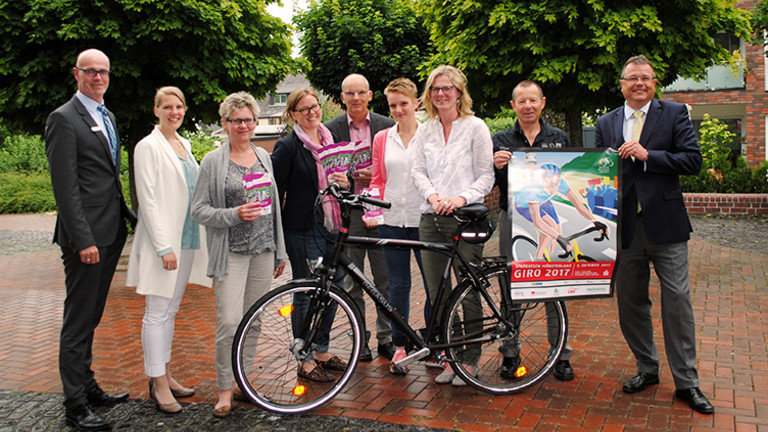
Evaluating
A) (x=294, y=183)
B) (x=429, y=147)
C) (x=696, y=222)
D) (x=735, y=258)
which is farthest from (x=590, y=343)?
(x=696, y=222)

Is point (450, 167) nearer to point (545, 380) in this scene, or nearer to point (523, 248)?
point (523, 248)

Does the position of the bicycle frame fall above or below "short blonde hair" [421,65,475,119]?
below

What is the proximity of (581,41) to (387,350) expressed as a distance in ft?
16.0

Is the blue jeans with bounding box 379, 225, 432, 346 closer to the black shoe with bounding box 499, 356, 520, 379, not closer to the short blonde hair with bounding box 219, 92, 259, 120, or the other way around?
the black shoe with bounding box 499, 356, 520, 379

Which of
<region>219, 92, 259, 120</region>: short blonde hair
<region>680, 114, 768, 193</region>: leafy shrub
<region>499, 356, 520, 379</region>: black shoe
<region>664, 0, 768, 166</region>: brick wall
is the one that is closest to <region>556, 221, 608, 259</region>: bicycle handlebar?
<region>499, 356, 520, 379</region>: black shoe

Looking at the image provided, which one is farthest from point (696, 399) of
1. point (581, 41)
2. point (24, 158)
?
point (24, 158)

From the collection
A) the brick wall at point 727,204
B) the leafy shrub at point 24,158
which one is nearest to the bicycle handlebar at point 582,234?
the brick wall at point 727,204

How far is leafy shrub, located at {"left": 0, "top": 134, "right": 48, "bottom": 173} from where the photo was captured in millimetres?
30359

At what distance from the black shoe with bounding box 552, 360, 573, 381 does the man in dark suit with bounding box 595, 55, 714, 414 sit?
1.30 ft

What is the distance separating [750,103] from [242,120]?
22.9 metres

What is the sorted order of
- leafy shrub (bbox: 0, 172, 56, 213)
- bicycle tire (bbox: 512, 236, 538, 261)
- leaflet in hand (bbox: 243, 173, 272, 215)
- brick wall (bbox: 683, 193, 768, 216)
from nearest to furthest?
1. leaflet in hand (bbox: 243, 173, 272, 215)
2. bicycle tire (bbox: 512, 236, 538, 261)
3. brick wall (bbox: 683, 193, 768, 216)
4. leafy shrub (bbox: 0, 172, 56, 213)

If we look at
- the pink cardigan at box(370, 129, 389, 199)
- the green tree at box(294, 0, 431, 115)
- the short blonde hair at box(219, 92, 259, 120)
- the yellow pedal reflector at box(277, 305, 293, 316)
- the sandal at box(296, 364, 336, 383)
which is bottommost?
the sandal at box(296, 364, 336, 383)

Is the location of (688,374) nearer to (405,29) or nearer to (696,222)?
(696,222)

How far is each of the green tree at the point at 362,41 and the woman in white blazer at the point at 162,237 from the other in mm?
12490
